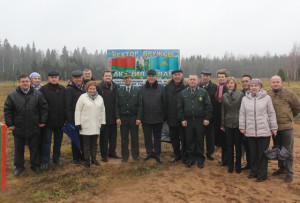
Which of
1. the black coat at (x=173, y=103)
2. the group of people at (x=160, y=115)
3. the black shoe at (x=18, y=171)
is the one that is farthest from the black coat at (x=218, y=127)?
the black shoe at (x=18, y=171)

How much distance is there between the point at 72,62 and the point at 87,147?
234 ft

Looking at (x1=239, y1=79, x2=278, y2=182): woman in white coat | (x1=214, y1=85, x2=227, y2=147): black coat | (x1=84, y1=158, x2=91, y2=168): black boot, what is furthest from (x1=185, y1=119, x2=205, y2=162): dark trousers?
(x1=84, y1=158, x2=91, y2=168): black boot

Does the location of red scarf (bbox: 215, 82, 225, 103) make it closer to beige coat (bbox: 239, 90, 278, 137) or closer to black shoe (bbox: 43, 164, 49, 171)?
beige coat (bbox: 239, 90, 278, 137)

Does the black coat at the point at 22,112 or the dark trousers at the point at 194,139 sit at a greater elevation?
the black coat at the point at 22,112

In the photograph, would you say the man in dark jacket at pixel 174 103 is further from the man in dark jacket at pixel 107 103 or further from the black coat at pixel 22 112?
the black coat at pixel 22 112

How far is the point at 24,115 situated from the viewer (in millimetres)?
5043

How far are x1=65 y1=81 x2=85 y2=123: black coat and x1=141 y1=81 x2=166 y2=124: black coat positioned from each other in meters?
1.60

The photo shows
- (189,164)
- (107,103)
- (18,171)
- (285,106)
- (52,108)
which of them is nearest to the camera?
(285,106)

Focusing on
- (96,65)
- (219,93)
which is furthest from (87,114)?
(96,65)

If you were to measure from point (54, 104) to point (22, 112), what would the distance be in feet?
2.32

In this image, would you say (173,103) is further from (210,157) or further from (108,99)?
(210,157)

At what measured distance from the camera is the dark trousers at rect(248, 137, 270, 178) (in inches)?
192

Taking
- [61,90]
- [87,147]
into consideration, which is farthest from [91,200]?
[61,90]

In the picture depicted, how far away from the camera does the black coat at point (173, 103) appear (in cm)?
602
